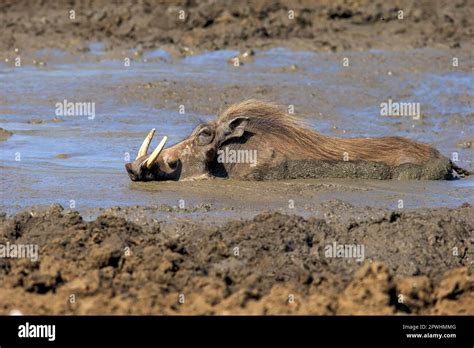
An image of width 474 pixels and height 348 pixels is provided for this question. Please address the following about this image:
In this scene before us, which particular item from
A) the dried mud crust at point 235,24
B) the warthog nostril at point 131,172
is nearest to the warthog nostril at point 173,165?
the warthog nostril at point 131,172

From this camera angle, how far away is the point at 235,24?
58.7 ft

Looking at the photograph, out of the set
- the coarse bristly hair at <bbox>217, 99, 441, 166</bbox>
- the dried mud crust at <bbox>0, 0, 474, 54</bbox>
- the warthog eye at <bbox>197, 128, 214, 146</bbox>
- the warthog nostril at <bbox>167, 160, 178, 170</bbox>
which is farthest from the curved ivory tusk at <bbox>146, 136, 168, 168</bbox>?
the dried mud crust at <bbox>0, 0, 474, 54</bbox>

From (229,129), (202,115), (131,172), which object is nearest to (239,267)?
(131,172)

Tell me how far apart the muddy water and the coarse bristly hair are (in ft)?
0.79

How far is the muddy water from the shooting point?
8680 mm

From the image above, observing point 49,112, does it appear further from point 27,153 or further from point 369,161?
point 369,161

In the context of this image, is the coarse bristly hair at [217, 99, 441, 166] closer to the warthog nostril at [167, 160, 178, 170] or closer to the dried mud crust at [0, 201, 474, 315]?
the warthog nostril at [167, 160, 178, 170]

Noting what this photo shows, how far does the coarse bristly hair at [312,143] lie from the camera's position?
938cm

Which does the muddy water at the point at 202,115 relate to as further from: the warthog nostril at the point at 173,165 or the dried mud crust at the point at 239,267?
the dried mud crust at the point at 239,267

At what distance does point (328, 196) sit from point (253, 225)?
1.73 metres

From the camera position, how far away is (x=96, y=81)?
569 inches

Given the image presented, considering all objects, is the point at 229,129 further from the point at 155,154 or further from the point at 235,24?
the point at 235,24

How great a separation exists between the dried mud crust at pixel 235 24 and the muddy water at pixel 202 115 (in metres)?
0.64

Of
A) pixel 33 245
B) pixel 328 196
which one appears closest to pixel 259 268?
pixel 33 245
